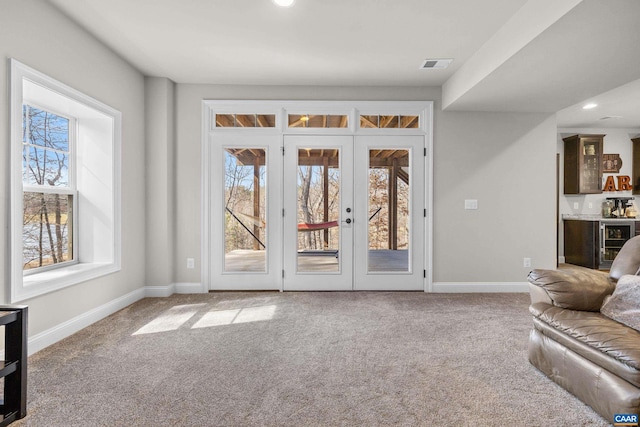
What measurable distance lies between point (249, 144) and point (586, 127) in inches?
238

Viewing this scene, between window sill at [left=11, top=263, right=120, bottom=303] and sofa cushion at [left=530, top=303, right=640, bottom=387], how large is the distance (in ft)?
11.1

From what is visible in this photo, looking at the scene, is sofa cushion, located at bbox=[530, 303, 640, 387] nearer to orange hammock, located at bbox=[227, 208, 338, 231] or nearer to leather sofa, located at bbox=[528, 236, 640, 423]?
leather sofa, located at bbox=[528, 236, 640, 423]

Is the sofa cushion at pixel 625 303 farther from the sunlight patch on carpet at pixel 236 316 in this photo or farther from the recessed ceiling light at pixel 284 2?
the recessed ceiling light at pixel 284 2

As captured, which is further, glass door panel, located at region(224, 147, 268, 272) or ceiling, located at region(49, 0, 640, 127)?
glass door panel, located at region(224, 147, 268, 272)

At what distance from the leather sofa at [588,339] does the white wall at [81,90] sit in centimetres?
342

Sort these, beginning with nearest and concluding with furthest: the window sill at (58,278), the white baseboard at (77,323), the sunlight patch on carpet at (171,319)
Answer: the window sill at (58,278) → the white baseboard at (77,323) → the sunlight patch on carpet at (171,319)

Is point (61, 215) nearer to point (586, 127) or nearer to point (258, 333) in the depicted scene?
point (258, 333)

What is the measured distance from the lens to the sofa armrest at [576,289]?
205 cm

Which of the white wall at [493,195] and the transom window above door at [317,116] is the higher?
the transom window above door at [317,116]

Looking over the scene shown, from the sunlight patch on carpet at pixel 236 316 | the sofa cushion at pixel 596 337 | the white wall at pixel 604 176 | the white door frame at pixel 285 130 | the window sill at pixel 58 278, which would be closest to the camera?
the sofa cushion at pixel 596 337

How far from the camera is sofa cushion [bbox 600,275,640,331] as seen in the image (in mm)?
1790

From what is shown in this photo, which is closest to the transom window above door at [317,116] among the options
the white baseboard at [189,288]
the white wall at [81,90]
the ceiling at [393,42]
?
the ceiling at [393,42]

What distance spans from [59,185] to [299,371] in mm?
2774

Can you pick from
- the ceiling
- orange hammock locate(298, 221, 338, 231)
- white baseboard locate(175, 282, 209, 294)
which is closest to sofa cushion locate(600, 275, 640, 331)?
the ceiling
